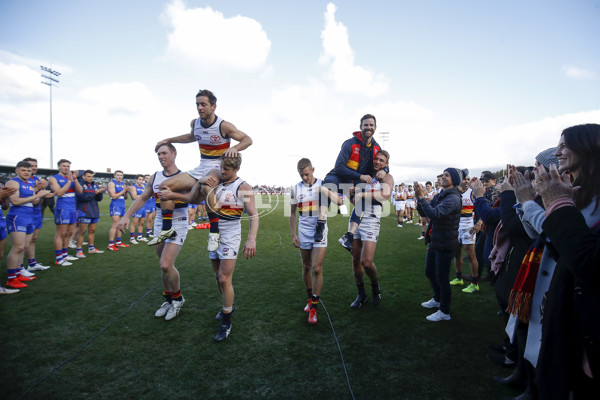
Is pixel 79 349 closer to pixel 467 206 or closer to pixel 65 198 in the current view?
pixel 65 198

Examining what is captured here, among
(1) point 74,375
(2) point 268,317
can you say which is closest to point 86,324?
(1) point 74,375

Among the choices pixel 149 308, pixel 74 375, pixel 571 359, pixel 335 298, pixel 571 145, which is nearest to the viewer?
pixel 571 359

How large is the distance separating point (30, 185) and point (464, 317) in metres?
9.47

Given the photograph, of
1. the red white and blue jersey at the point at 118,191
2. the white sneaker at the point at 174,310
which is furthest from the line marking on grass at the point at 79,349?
the red white and blue jersey at the point at 118,191

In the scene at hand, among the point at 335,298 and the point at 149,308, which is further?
the point at 335,298

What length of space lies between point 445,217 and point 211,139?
3.94 m

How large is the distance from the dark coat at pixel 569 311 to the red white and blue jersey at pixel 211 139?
4144 mm

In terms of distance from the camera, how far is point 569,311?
168 cm

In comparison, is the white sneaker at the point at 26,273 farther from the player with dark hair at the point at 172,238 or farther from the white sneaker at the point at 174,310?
the white sneaker at the point at 174,310

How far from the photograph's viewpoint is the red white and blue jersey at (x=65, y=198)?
27.2 feet

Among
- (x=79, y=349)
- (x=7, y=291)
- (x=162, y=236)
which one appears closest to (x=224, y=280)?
(x=162, y=236)

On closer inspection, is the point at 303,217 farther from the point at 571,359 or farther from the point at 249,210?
the point at 571,359

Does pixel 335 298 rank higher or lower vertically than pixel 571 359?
lower

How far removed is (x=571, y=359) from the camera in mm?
1659
